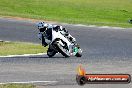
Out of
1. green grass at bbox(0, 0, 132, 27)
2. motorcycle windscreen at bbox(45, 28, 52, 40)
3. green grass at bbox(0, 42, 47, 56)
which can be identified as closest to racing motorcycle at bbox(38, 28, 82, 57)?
motorcycle windscreen at bbox(45, 28, 52, 40)

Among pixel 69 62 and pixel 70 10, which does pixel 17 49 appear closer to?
pixel 69 62

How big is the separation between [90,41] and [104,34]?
13.3 feet

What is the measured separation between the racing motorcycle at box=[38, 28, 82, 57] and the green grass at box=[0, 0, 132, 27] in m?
18.3

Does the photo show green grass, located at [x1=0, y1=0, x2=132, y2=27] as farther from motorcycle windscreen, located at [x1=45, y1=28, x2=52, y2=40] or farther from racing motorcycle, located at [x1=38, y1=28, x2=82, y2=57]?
motorcycle windscreen, located at [x1=45, y1=28, x2=52, y2=40]

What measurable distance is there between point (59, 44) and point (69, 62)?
1.60m

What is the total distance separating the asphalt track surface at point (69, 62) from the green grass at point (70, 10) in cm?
873

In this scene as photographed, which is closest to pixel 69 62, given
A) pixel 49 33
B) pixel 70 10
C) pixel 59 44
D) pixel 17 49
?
pixel 59 44

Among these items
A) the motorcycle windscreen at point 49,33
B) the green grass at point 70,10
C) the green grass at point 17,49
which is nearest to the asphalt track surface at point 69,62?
the motorcycle windscreen at point 49,33

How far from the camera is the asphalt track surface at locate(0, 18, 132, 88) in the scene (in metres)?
13.5

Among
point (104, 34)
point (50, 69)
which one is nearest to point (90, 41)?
point (104, 34)

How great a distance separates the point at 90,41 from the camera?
2719 cm

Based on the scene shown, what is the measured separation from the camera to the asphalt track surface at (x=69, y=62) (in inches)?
532

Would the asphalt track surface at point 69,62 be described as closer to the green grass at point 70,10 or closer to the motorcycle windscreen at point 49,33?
the motorcycle windscreen at point 49,33

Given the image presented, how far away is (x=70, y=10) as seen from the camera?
149ft
